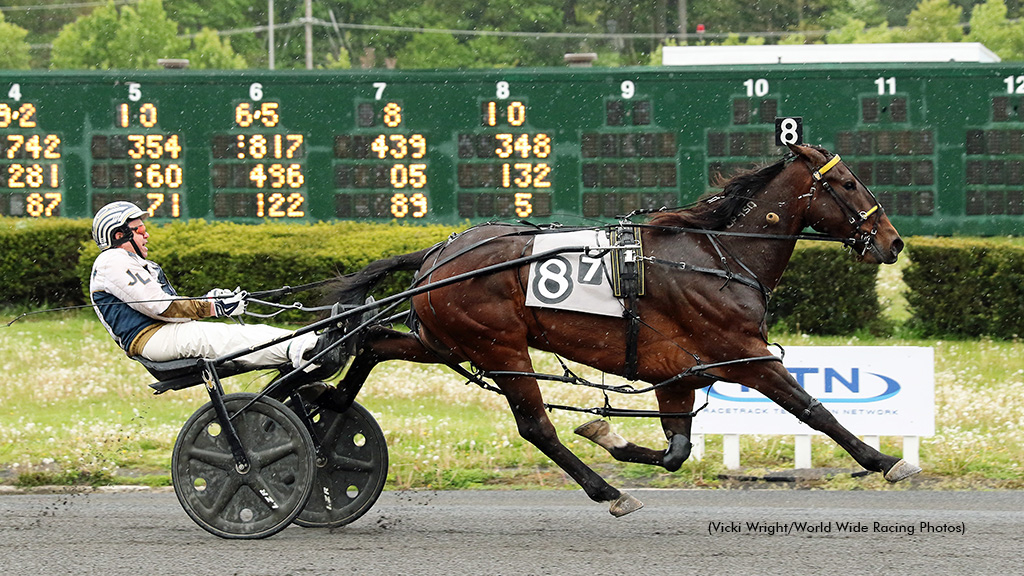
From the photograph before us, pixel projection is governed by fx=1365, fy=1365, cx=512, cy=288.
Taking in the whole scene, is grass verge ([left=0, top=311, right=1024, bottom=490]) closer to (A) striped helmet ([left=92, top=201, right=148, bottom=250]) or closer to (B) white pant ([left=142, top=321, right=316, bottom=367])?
(B) white pant ([left=142, top=321, right=316, bottom=367])

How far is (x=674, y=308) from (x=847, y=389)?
2540 mm

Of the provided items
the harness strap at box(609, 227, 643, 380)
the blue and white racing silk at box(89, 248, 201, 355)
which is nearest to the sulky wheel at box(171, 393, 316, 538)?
the blue and white racing silk at box(89, 248, 201, 355)

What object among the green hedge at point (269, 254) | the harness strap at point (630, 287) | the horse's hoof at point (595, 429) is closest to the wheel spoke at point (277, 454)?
the horse's hoof at point (595, 429)

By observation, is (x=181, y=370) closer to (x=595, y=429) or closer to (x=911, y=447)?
(x=595, y=429)

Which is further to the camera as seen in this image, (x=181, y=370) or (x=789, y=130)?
(x=789, y=130)

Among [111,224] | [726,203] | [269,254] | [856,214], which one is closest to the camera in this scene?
[111,224]

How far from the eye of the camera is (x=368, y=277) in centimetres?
737

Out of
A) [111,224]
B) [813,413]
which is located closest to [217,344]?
[111,224]

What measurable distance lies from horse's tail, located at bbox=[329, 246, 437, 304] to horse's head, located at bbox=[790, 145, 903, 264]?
202 centimetres

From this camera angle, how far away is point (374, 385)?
11898 millimetres

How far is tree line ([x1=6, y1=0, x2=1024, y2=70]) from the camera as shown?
3547 centimetres

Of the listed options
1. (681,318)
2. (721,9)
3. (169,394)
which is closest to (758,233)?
(681,318)

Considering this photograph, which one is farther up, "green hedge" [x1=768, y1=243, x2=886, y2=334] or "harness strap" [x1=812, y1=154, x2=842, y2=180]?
"harness strap" [x1=812, y1=154, x2=842, y2=180]

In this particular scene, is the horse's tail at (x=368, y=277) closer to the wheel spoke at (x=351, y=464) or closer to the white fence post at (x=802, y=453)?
the wheel spoke at (x=351, y=464)
